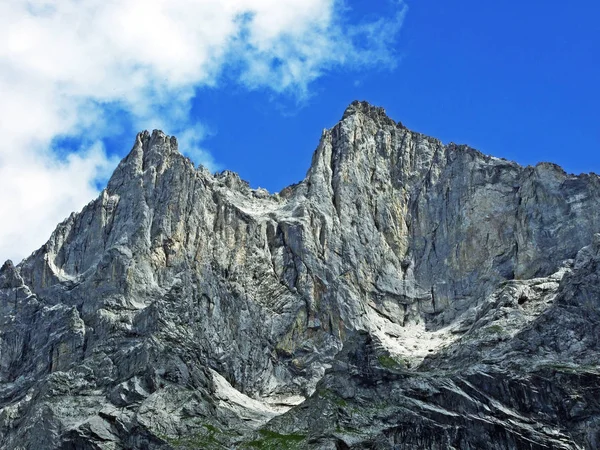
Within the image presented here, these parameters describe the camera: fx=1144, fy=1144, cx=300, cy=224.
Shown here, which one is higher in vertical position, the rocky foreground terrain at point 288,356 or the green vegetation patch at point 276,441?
the rocky foreground terrain at point 288,356

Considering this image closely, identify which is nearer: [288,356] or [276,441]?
[276,441]

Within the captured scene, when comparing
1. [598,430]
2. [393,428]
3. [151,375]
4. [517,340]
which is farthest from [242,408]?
[598,430]

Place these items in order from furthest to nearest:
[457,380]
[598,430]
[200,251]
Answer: [200,251]
[457,380]
[598,430]

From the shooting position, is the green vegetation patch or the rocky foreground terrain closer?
the rocky foreground terrain

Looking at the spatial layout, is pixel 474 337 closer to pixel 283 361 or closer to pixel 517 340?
pixel 517 340

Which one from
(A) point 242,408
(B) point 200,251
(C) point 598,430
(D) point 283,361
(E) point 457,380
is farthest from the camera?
(B) point 200,251

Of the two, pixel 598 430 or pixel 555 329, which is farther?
pixel 555 329

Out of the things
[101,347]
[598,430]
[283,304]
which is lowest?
[598,430]

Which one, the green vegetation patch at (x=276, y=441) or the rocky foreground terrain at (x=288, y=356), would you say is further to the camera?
the green vegetation patch at (x=276, y=441)

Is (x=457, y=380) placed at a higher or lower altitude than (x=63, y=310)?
lower

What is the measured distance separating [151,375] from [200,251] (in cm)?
3928

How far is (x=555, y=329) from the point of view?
16375 cm

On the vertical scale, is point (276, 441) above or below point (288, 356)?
below

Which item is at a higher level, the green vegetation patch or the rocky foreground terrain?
the rocky foreground terrain
